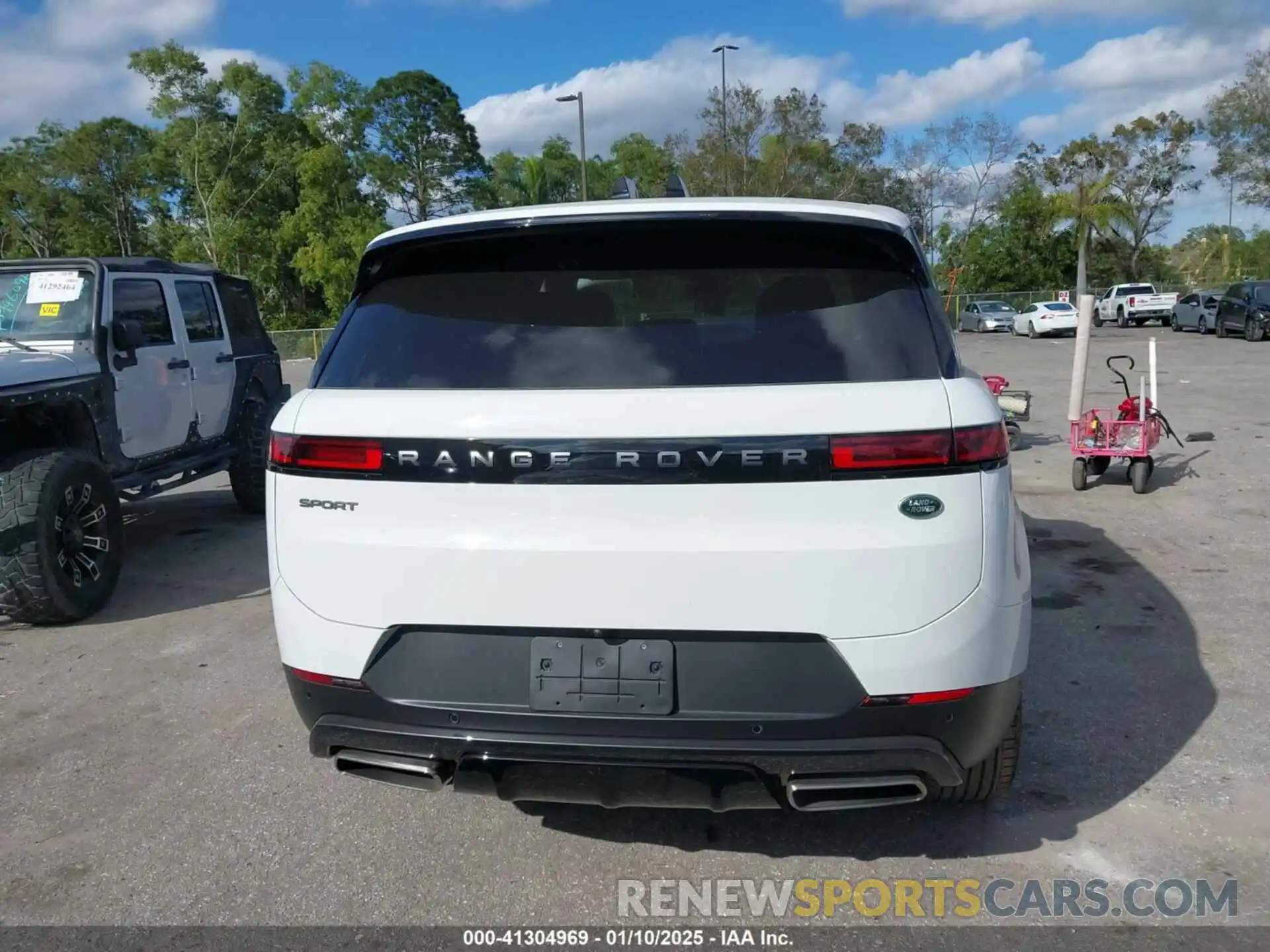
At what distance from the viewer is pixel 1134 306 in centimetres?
3994

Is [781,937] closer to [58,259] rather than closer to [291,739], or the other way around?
[291,739]

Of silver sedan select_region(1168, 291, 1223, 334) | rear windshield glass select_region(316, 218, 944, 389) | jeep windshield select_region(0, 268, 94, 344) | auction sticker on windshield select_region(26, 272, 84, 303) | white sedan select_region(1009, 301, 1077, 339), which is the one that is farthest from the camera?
white sedan select_region(1009, 301, 1077, 339)

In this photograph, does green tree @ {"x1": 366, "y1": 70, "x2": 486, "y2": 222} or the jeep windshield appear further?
green tree @ {"x1": 366, "y1": 70, "x2": 486, "y2": 222}

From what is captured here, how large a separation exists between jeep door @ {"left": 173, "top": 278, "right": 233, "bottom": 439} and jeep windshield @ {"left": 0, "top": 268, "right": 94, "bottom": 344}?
99 cm

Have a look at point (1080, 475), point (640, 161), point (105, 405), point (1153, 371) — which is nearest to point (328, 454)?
point (105, 405)

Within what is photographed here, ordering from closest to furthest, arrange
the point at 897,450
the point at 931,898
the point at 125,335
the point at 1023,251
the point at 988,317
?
1. the point at 897,450
2. the point at 931,898
3. the point at 125,335
4. the point at 988,317
5. the point at 1023,251

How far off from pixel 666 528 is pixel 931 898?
1356 mm

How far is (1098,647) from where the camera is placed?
4770 millimetres

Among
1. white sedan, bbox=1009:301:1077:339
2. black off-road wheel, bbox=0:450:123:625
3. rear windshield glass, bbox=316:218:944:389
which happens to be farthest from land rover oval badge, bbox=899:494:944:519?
white sedan, bbox=1009:301:1077:339

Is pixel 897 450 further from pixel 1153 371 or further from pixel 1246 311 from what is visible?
pixel 1246 311

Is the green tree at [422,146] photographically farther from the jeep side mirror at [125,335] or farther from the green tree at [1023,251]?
the jeep side mirror at [125,335]

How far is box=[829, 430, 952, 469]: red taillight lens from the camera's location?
2342 millimetres

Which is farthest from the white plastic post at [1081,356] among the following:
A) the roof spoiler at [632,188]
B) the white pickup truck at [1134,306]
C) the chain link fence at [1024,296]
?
the chain link fence at [1024,296]

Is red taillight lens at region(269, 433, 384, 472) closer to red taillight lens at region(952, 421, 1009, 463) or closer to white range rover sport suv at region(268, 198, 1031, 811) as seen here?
white range rover sport suv at region(268, 198, 1031, 811)
